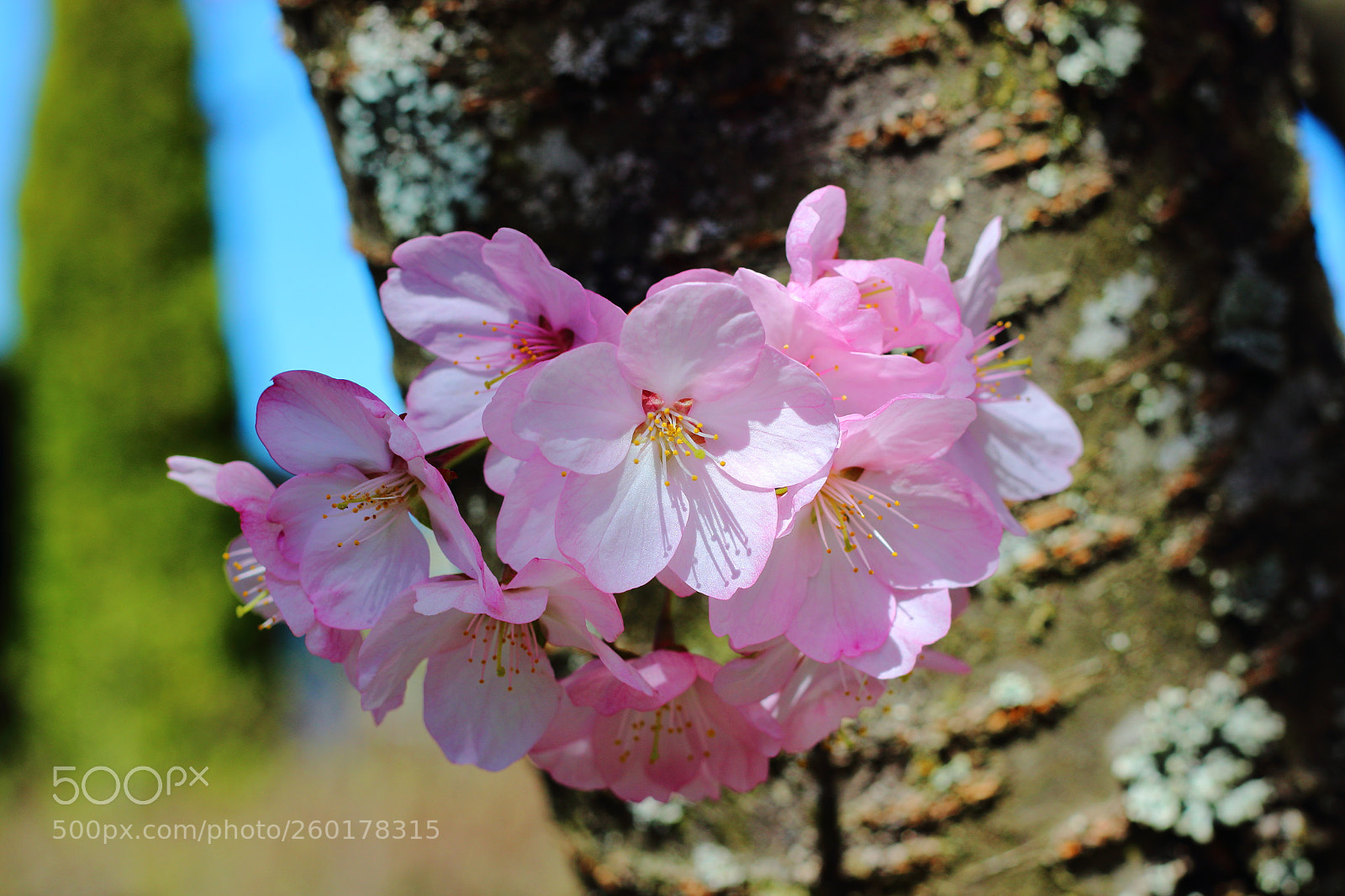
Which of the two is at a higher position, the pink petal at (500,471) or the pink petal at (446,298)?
the pink petal at (446,298)

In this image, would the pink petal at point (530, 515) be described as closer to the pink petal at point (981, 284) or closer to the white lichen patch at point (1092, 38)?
the pink petal at point (981, 284)

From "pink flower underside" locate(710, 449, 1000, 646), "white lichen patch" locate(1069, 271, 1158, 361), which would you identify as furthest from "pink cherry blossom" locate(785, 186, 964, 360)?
"white lichen patch" locate(1069, 271, 1158, 361)

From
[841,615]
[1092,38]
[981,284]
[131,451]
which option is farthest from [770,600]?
[131,451]

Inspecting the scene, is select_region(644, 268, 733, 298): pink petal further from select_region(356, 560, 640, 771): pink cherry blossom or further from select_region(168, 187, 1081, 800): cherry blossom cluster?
select_region(356, 560, 640, 771): pink cherry blossom

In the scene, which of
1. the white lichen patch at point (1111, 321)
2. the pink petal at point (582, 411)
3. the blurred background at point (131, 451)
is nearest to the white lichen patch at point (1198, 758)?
the white lichen patch at point (1111, 321)

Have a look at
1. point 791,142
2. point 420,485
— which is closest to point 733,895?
point 420,485

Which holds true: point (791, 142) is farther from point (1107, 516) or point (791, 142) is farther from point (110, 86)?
point (110, 86)
